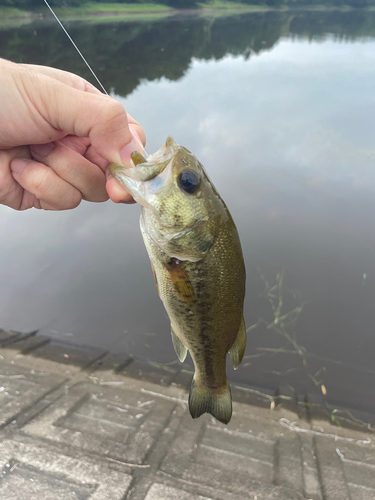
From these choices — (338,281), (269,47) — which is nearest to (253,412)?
(338,281)

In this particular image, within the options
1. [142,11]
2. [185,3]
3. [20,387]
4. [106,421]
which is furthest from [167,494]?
[185,3]

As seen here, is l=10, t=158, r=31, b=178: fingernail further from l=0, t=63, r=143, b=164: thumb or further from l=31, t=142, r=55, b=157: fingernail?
l=0, t=63, r=143, b=164: thumb

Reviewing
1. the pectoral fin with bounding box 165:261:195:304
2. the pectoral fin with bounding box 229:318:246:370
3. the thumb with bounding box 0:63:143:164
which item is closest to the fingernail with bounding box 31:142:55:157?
the thumb with bounding box 0:63:143:164

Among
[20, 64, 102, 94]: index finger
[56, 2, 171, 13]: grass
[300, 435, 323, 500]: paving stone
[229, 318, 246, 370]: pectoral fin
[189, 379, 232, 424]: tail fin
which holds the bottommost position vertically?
[300, 435, 323, 500]: paving stone

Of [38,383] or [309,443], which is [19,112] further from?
[309,443]

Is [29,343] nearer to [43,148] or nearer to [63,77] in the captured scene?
[43,148]

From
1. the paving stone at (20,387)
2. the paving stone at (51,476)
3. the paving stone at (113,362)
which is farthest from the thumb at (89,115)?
the paving stone at (113,362)
